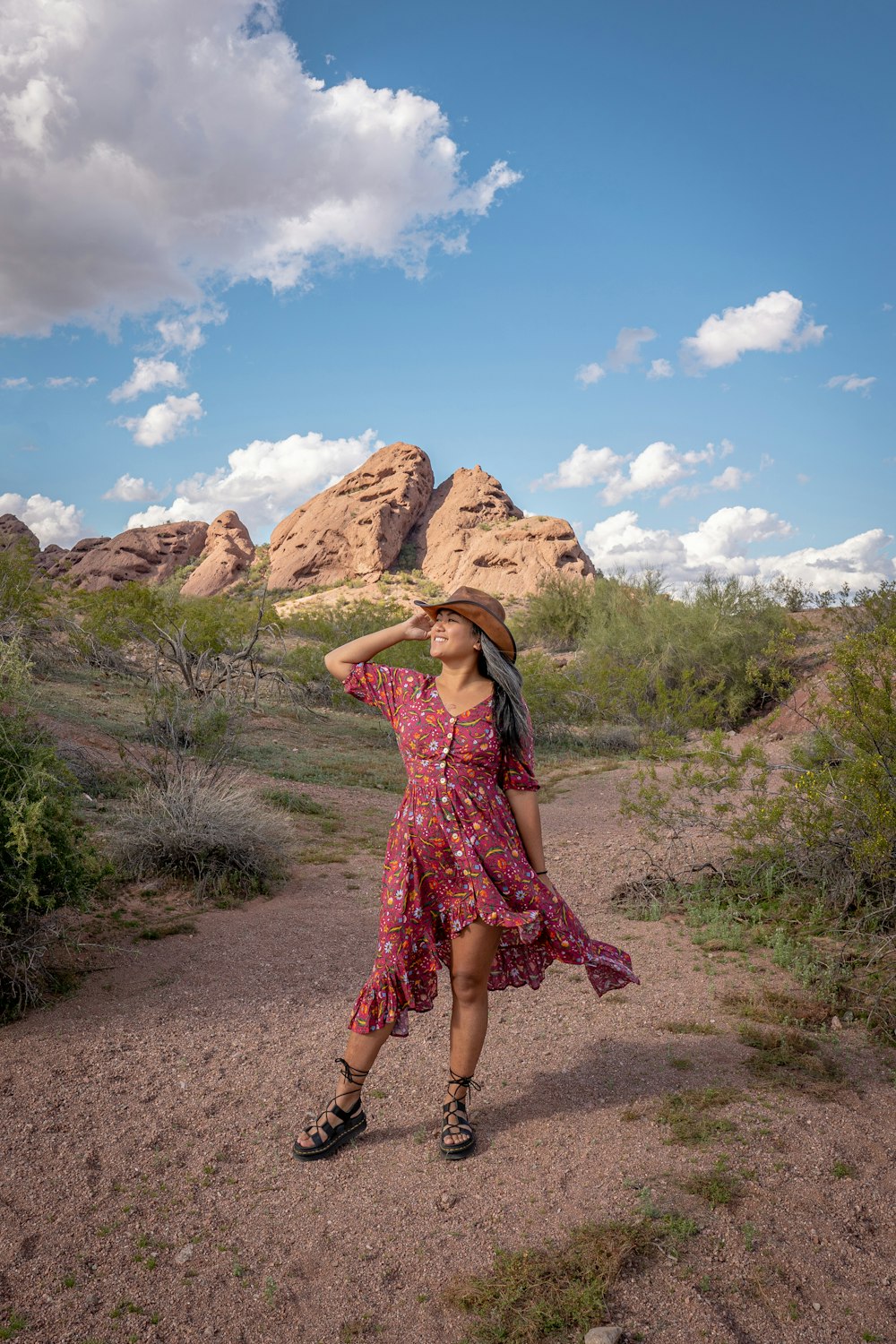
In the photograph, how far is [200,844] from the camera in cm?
643

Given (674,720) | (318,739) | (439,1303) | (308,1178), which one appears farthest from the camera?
(318,739)

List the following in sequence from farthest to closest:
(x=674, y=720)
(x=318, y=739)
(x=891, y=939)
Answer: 1. (x=318, y=739)
2. (x=674, y=720)
3. (x=891, y=939)

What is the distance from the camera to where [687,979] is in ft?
15.0

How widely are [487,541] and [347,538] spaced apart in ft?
41.5

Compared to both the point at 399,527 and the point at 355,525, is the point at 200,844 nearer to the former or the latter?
the point at 355,525

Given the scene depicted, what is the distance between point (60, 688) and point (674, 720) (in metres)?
9.77

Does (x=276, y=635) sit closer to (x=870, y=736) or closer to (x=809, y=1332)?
(x=870, y=736)

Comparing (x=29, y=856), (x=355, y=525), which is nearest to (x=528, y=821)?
(x=29, y=856)

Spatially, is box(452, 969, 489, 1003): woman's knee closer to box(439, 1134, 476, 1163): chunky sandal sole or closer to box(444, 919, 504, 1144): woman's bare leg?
box(444, 919, 504, 1144): woman's bare leg

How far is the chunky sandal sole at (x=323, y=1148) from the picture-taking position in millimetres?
3029

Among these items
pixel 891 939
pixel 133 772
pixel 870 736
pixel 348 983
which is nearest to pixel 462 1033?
pixel 348 983

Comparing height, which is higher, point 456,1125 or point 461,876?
point 461,876

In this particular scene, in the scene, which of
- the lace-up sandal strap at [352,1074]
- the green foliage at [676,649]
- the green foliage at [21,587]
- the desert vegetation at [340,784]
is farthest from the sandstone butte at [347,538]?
the lace-up sandal strap at [352,1074]

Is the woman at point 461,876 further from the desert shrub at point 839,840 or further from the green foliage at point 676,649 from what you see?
the green foliage at point 676,649
